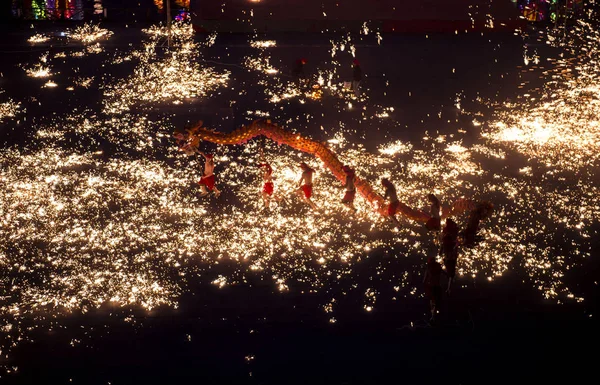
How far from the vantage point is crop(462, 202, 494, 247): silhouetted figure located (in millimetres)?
14672

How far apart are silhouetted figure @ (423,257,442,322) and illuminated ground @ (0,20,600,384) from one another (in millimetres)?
416

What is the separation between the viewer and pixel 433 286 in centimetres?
1305

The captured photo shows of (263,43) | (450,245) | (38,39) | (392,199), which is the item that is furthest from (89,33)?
(450,245)

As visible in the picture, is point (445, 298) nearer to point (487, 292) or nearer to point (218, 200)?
point (487, 292)

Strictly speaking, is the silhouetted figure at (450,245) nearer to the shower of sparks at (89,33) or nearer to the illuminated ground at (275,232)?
the illuminated ground at (275,232)

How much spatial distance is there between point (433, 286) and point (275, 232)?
209 inches

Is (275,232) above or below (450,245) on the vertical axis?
below

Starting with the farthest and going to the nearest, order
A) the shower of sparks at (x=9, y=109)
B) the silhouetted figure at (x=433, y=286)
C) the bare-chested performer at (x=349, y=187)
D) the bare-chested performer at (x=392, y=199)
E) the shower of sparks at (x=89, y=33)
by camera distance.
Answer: the shower of sparks at (x=89, y=33) → the shower of sparks at (x=9, y=109) → the bare-chested performer at (x=349, y=187) → the bare-chested performer at (x=392, y=199) → the silhouetted figure at (x=433, y=286)

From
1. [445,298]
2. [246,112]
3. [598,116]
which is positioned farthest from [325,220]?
[598,116]

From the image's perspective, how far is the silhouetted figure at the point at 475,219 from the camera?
1467cm

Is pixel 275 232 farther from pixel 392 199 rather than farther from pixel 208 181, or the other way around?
pixel 392 199

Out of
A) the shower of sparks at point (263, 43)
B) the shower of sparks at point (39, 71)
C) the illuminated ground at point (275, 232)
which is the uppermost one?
the shower of sparks at point (263, 43)

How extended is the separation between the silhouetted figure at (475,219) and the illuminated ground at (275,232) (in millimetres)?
733

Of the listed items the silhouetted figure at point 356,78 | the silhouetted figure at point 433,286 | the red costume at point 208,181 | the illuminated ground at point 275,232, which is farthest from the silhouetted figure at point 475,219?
the silhouetted figure at point 356,78
